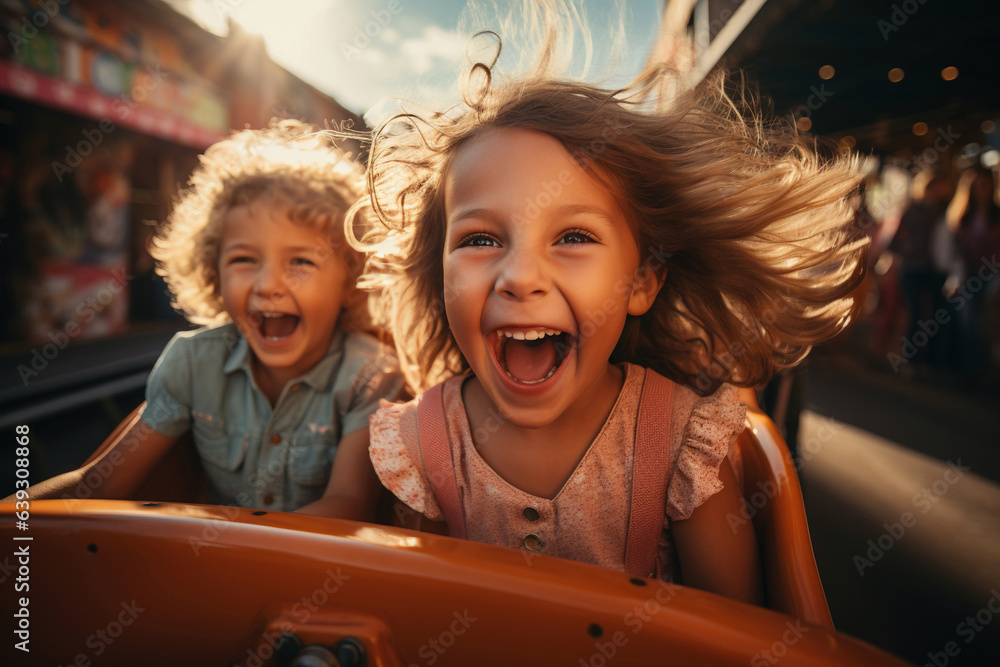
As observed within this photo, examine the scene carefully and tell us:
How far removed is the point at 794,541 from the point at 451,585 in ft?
1.79

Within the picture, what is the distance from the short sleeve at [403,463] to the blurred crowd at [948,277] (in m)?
4.42

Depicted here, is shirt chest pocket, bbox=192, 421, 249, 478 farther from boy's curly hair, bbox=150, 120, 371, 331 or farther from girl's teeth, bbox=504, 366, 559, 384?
girl's teeth, bbox=504, 366, 559, 384

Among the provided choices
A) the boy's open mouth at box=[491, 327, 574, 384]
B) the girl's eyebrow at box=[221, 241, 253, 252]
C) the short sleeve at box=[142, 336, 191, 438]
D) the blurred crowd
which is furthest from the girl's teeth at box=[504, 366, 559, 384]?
the blurred crowd

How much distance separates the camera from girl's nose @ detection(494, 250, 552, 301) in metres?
0.84

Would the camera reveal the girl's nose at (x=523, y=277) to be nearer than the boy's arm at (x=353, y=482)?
Yes

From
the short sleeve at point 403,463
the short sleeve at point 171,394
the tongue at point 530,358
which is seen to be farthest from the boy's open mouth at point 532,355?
the short sleeve at point 171,394

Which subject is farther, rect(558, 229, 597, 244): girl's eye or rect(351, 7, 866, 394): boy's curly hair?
rect(351, 7, 866, 394): boy's curly hair

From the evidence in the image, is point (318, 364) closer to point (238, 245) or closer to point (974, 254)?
point (238, 245)

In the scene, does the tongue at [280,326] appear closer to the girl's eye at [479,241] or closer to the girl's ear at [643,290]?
the girl's eye at [479,241]

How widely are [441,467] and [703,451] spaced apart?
443mm

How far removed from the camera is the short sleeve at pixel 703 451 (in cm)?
94

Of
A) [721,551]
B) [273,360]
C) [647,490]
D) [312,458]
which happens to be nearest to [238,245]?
[273,360]

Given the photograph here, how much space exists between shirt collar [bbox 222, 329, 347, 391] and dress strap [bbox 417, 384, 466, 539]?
0.39m

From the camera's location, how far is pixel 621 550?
100cm
